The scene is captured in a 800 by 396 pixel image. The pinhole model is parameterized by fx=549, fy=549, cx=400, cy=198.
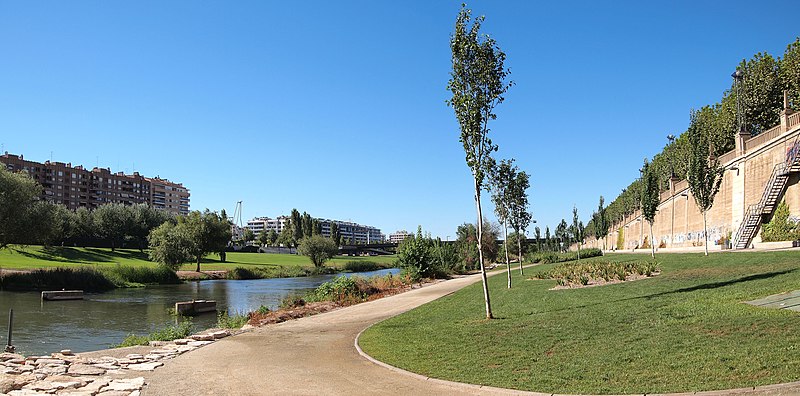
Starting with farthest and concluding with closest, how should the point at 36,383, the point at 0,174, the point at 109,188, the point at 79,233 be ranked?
the point at 109,188, the point at 79,233, the point at 0,174, the point at 36,383

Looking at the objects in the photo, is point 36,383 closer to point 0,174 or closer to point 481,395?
point 481,395

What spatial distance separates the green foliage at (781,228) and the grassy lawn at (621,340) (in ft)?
50.3

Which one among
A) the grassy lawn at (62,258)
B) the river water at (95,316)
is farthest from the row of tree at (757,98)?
the grassy lawn at (62,258)

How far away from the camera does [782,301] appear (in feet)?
44.3

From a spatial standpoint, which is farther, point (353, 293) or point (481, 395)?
point (353, 293)

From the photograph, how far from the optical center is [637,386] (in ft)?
29.9

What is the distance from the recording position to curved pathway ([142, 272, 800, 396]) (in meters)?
10.7

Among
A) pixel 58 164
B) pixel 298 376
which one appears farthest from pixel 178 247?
pixel 58 164

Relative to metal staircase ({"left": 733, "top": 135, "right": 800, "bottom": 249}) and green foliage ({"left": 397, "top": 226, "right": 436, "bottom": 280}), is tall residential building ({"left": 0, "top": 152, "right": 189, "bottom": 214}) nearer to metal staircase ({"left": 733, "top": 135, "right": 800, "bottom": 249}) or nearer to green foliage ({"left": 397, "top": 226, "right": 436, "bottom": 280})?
green foliage ({"left": 397, "top": 226, "right": 436, "bottom": 280})

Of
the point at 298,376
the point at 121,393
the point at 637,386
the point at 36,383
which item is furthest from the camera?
the point at 298,376

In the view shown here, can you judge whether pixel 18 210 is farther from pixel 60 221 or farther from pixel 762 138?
pixel 762 138

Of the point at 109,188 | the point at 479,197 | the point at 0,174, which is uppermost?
the point at 109,188

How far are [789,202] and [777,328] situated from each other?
29638mm

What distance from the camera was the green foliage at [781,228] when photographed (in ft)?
111
